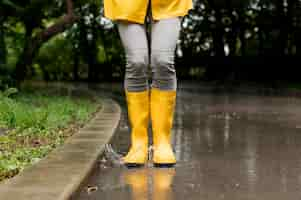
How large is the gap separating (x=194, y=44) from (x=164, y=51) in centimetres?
2721

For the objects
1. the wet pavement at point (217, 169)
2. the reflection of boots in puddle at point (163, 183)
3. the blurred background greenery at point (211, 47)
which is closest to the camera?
the reflection of boots in puddle at point (163, 183)

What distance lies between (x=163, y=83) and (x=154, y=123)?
307 mm

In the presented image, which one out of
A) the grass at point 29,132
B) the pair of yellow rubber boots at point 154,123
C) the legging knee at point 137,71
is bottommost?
the grass at point 29,132

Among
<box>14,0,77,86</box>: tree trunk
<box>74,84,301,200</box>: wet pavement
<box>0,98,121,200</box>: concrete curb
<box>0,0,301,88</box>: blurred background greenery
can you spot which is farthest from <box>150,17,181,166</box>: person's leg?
<box>0,0,301,88</box>: blurred background greenery

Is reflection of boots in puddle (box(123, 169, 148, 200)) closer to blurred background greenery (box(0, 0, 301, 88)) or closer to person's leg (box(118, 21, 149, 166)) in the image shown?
person's leg (box(118, 21, 149, 166))

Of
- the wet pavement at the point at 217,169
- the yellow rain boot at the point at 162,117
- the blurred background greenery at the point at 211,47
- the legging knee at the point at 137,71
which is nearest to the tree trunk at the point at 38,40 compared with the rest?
the wet pavement at the point at 217,169

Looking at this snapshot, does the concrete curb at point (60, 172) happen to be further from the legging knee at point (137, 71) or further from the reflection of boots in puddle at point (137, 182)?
the legging knee at point (137, 71)

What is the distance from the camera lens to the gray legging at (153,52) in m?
5.02

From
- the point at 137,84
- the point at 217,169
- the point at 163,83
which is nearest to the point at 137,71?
the point at 137,84

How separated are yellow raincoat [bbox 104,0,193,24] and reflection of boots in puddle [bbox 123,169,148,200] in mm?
1104

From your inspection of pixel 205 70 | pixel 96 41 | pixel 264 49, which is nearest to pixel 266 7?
pixel 264 49

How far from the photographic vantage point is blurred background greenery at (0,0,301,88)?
2752 cm

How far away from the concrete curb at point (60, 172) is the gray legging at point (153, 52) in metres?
0.71

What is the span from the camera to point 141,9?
5.00 meters
